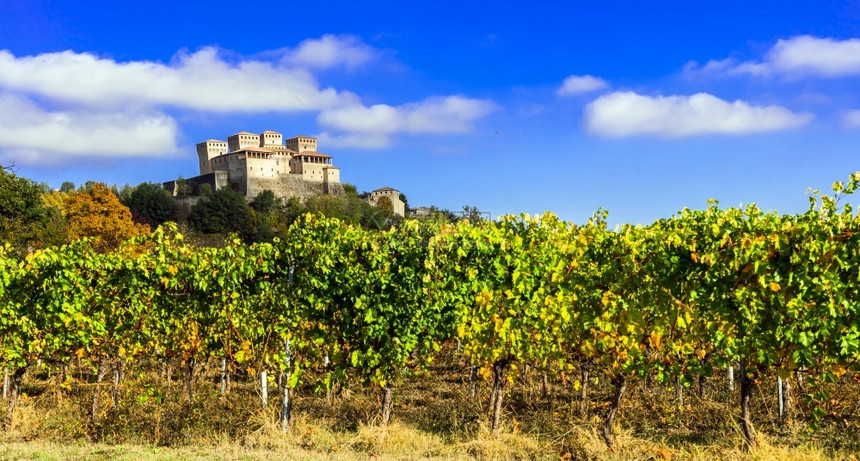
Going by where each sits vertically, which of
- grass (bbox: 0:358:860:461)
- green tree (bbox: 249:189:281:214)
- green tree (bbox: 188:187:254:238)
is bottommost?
grass (bbox: 0:358:860:461)

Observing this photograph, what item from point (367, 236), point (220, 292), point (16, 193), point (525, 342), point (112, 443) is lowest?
point (112, 443)

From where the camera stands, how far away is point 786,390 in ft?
30.6

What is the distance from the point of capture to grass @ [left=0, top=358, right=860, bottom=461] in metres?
7.79

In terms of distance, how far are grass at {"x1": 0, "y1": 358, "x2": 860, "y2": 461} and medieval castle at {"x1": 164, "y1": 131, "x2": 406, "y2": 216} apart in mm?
88674

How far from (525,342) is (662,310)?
1685 millimetres

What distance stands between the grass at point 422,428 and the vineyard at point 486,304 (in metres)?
0.18

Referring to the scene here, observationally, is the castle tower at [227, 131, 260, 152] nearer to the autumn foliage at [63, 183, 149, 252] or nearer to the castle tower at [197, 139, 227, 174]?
the castle tower at [197, 139, 227, 174]

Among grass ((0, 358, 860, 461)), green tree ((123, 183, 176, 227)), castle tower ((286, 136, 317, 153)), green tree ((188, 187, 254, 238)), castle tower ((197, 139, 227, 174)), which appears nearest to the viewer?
grass ((0, 358, 860, 461))

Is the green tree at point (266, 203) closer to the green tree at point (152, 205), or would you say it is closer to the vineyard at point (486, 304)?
the green tree at point (152, 205)

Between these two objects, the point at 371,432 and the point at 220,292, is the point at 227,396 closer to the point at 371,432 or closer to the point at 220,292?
the point at 220,292

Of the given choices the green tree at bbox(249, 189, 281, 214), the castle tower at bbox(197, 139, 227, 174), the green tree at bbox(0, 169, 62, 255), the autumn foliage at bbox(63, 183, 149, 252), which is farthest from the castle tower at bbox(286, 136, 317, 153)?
the green tree at bbox(0, 169, 62, 255)

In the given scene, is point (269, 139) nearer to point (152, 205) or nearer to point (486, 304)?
point (152, 205)

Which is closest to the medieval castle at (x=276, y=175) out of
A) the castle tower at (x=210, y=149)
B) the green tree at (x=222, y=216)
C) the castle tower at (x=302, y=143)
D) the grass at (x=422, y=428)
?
the castle tower at (x=302, y=143)

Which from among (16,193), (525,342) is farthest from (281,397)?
(16,193)
